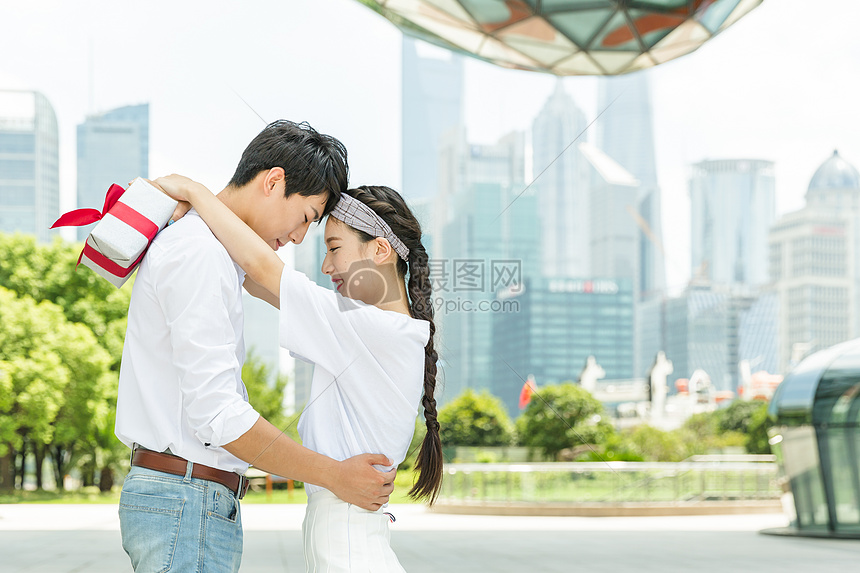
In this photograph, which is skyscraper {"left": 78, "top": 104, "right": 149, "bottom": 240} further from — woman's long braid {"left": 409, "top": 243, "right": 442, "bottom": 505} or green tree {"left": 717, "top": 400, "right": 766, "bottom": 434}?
green tree {"left": 717, "top": 400, "right": 766, "bottom": 434}

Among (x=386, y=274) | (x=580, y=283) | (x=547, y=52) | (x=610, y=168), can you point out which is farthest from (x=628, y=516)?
(x=610, y=168)

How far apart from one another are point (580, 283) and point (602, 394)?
17227mm

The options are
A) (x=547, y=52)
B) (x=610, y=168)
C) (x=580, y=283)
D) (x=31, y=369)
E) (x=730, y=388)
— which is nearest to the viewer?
(x=547, y=52)

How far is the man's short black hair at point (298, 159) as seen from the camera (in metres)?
1.65

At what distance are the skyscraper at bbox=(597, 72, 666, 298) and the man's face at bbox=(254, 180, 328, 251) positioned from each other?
116 m

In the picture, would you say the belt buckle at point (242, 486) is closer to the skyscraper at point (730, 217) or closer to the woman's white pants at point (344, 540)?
the woman's white pants at point (344, 540)

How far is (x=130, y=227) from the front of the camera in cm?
151

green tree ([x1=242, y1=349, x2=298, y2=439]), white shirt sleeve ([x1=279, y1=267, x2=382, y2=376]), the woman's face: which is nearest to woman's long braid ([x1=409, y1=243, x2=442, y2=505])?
the woman's face

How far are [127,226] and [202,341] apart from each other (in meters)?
0.27

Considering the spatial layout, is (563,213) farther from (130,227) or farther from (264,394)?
(130,227)

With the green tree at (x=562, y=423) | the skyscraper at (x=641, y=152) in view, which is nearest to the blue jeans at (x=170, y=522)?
the green tree at (x=562, y=423)

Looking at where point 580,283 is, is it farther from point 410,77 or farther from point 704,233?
point 410,77

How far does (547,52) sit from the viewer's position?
11.5 meters

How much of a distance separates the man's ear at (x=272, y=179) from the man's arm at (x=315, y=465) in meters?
0.47
